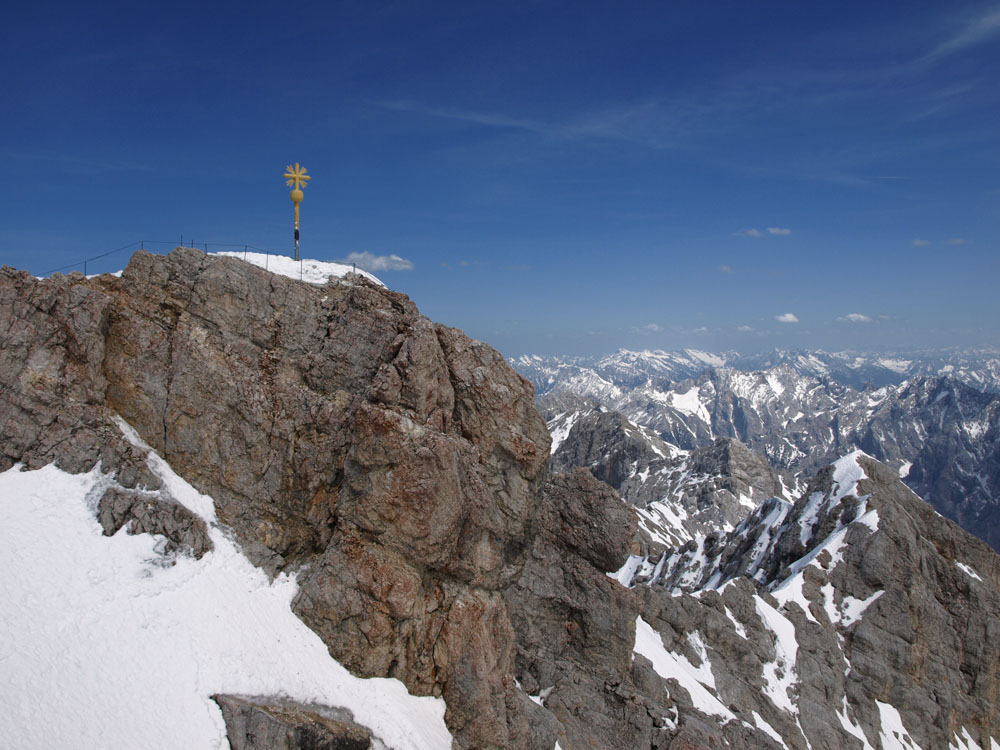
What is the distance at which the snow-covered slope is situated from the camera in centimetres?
1903

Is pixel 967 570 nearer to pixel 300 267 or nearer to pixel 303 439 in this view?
pixel 303 439

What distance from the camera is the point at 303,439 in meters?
28.6

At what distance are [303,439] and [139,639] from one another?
10.5m

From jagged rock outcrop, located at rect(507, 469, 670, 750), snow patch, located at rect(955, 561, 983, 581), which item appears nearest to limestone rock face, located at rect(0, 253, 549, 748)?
jagged rock outcrop, located at rect(507, 469, 670, 750)

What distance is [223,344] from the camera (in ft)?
93.4

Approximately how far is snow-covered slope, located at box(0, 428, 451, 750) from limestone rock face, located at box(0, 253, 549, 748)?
89cm

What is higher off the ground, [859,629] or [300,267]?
[300,267]

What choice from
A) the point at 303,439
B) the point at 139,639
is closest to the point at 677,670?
the point at 303,439

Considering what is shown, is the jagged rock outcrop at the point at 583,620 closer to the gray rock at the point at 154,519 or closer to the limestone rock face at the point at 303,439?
the limestone rock face at the point at 303,439

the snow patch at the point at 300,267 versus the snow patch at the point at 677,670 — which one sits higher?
the snow patch at the point at 300,267

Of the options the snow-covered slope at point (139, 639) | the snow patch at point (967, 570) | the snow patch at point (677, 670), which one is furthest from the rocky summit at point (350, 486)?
the snow patch at point (967, 570)

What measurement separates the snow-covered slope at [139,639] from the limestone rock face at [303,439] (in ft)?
2.93

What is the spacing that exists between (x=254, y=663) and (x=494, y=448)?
14.7 meters

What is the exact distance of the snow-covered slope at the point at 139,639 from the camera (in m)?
19.0
